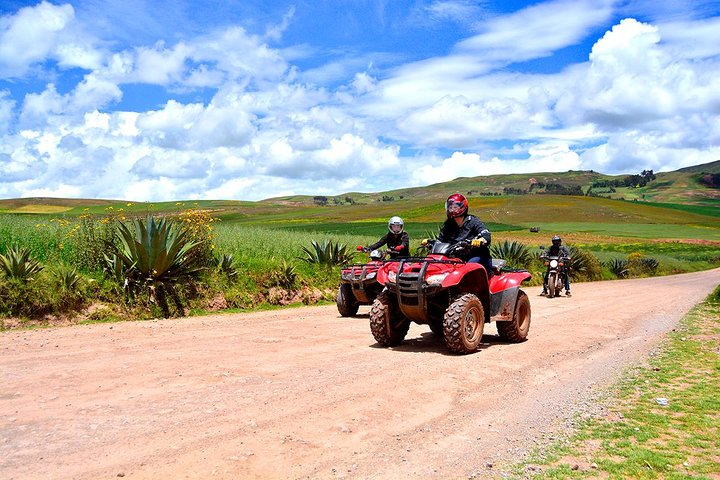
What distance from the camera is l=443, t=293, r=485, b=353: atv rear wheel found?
777cm

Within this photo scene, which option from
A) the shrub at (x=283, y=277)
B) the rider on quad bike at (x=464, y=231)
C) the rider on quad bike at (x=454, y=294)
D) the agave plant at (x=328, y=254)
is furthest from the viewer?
the agave plant at (x=328, y=254)

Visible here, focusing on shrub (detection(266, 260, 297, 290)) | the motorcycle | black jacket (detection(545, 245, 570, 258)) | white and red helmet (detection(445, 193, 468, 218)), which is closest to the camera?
white and red helmet (detection(445, 193, 468, 218))

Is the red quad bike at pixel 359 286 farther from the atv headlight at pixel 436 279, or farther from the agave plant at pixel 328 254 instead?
the agave plant at pixel 328 254

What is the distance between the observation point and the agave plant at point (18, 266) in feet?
35.3

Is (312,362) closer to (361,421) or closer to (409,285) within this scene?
(409,285)

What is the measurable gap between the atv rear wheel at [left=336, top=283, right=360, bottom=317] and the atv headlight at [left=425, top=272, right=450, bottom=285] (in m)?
5.12

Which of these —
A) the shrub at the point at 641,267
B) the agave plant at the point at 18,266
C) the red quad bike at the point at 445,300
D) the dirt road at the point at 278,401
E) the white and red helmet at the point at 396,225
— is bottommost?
the shrub at the point at 641,267

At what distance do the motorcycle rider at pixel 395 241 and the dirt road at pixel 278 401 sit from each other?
3.22 metres

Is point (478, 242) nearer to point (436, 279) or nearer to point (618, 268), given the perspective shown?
point (436, 279)

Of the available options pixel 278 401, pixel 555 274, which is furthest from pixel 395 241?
pixel 555 274

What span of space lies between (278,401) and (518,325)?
5.18 m

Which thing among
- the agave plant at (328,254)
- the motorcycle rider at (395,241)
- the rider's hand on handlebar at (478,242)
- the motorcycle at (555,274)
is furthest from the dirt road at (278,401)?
the motorcycle at (555,274)

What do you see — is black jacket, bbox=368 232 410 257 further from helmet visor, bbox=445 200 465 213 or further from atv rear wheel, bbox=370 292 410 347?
atv rear wheel, bbox=370 292 410 347

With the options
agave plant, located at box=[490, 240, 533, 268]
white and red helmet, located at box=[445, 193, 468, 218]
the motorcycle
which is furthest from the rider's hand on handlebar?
agave plant, located at box=[490, 240, 533, 268]
